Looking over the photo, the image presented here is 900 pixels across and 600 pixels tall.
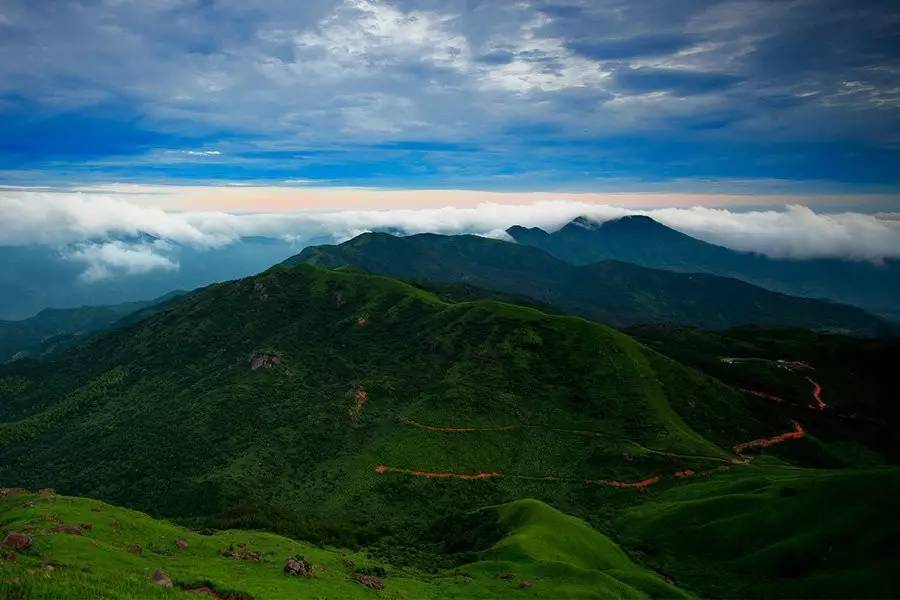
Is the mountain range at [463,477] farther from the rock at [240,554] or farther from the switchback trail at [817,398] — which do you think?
the switchback trail at [817,398]

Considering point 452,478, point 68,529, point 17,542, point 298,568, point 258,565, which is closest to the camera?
point 17,542

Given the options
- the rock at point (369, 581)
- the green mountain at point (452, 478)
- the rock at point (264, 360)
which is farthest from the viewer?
the rock at point (264, 360)

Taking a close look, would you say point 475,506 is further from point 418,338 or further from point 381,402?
point 418,338

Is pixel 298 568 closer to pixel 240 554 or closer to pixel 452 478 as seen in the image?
pixel 240 554

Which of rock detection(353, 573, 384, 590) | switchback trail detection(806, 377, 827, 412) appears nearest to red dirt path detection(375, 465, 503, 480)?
rock detection(353, 573, 384, 590)

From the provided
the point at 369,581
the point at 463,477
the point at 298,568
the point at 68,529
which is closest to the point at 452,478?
the point at 463,477

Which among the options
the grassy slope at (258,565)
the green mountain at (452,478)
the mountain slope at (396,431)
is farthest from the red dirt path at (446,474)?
the grassy slope at (258,565)
